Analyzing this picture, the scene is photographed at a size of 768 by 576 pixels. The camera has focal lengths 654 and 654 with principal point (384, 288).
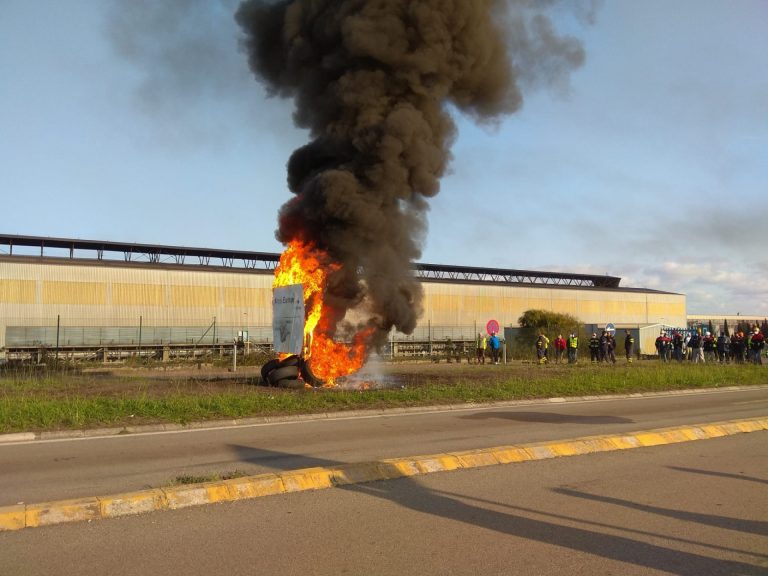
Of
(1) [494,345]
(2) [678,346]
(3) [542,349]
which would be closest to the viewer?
(1) [494,345]

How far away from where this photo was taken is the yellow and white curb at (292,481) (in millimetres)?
5020

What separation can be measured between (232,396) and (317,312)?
455 cm

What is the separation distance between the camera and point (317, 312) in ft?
54.7

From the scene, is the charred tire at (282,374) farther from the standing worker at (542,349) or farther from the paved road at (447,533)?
the standing worker at (542,349)

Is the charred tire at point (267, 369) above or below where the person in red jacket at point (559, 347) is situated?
below

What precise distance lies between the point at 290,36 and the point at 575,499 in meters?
15.2

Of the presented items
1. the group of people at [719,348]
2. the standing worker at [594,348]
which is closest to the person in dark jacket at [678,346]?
the group of people at [719,348]

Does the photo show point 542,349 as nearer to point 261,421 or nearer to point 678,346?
point 678,346

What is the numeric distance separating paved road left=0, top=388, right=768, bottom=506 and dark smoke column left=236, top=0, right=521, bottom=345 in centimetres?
558

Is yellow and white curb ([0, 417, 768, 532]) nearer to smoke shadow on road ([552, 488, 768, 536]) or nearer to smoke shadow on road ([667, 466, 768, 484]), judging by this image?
smoke shadow on road ([667, 466, 768, 484])

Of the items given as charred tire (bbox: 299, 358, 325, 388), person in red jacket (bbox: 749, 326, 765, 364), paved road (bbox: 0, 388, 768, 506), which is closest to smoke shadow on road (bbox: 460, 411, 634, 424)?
paved road (bbox: 0, 388, 768, 506)

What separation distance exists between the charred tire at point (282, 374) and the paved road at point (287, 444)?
454cm

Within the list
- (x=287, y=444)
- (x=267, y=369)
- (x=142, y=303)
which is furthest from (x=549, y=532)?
(x=142, y=303)

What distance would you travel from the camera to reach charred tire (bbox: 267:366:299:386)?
51.2 ft
